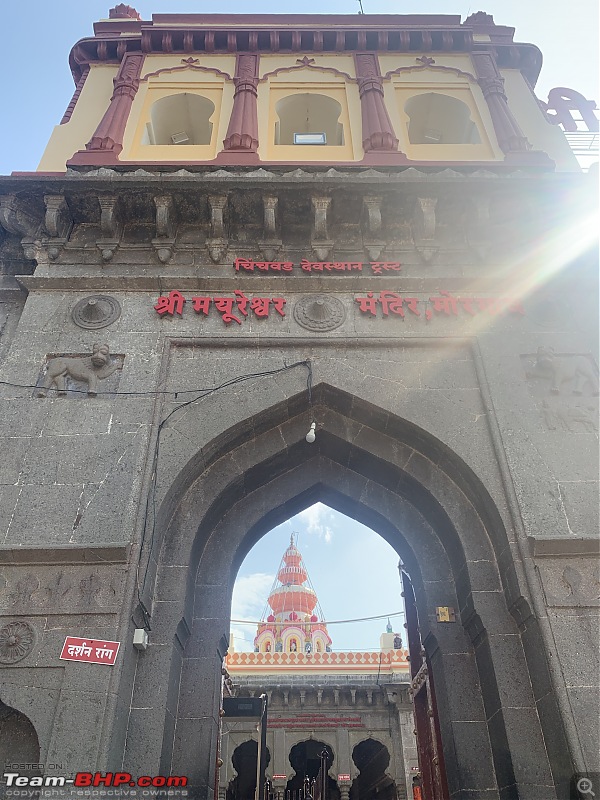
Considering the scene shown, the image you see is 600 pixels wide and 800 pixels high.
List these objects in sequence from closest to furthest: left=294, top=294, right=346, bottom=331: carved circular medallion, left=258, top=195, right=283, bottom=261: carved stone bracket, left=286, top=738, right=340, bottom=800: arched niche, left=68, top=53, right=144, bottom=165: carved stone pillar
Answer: left=294, top=294, right=346, bottom=331: carved circular medallion, left=258, top=195, right=283, bottom=261: carved stone bracket, left=68, top=53, right=144, bottom=165: carved stone pillar, left=286, top=738, right=340, bottom=800: arched niche

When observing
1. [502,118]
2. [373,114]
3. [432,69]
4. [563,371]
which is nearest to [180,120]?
[373,114]

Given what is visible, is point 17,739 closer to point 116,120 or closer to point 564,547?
point 564,547

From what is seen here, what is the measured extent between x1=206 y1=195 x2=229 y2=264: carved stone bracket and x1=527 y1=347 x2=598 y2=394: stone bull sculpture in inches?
166

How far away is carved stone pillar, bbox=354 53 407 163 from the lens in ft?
28.2

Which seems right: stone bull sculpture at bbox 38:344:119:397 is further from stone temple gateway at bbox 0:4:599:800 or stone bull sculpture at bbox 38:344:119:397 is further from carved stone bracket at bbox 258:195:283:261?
carved stone bracket at bbox 258:195:283:261

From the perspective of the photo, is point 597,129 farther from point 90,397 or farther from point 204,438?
point 90,397

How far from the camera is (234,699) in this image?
8586 millimetres

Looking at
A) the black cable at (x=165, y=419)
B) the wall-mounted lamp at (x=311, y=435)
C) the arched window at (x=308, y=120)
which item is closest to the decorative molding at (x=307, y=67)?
the arched window at (x=308, y=120)

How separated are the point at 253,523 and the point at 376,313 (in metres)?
3.07

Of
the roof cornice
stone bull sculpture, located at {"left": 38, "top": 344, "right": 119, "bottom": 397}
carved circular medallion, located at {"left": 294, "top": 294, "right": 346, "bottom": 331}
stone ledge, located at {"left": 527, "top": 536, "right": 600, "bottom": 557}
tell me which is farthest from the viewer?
the roof cornice

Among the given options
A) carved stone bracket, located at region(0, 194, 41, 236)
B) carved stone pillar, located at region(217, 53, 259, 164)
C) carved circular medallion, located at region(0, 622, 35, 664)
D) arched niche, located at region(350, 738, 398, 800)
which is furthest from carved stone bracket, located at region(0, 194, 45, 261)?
arched niche, located at region(350, 738, 398, 800)

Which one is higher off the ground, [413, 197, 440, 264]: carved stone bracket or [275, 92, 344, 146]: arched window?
[275, 92, 344, 146]: arched window

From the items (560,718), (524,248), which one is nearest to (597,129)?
(524,248)

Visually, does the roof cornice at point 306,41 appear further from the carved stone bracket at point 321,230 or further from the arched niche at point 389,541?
the arched niche at point 389,541
